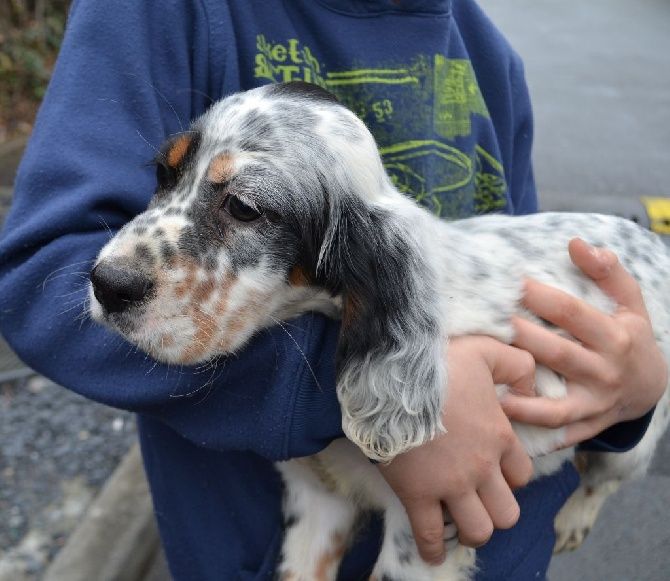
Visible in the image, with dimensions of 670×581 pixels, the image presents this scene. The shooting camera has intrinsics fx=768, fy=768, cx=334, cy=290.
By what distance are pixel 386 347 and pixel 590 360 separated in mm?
516

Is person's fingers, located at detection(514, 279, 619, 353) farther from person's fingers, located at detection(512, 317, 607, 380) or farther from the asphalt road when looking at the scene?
the asphalt road

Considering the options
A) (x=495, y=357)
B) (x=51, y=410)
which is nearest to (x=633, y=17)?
(x=51, y=410)

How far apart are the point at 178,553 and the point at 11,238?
1.05 m

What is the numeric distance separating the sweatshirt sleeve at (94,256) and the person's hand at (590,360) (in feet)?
1.50

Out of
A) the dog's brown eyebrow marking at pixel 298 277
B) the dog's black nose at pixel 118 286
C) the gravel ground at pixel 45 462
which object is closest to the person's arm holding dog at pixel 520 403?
the dog's brown eyebrow marking at pixel 298 277

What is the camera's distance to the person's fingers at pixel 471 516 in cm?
155

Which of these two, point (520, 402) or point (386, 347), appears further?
point (520, 402)

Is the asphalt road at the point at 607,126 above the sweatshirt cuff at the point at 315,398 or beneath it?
beneath

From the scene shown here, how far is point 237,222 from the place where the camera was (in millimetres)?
1489

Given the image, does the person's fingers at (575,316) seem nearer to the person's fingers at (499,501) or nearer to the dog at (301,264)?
the dog at (301,264)

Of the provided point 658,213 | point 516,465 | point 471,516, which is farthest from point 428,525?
point 658,213

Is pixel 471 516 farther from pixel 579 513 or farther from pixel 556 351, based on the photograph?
pixel 579 513

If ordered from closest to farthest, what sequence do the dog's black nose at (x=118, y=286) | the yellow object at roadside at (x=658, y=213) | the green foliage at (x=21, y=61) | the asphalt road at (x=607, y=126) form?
the dog's black nose at (x=118, y=286)
the asphalt road at (x=607, y=126)
the yellow object at roadside at (x=658, y=213)
the green foliage at (x=21, y=61)

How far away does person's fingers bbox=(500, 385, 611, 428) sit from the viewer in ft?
5.36
